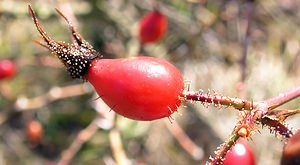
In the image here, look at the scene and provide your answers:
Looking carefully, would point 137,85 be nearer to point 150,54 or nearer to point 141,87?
point 141,87

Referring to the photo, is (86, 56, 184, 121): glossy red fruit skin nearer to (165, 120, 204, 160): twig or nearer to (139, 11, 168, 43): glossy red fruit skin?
(139, 11, 168, 43): glossy red fruit skin

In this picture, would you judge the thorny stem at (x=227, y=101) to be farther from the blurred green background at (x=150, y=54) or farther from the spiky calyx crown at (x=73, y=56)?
the blurred green background at (x=150, y=54)

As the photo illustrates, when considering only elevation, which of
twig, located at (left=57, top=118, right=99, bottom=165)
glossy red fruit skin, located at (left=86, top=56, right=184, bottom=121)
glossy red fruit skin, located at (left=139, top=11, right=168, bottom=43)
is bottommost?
glossy red fruit skin, located at (left=86, top=56, right=184, bottom=121)

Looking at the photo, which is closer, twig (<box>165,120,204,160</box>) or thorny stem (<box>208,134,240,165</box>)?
thorny stem (<box>208,134,240,165</box>)

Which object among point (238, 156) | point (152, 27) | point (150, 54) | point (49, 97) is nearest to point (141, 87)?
point (238, 156)

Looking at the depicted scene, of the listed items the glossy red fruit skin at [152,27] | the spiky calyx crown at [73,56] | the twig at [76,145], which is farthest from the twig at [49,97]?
the spiky calyx crown at [73,56]

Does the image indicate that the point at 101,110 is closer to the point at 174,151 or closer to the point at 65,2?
the point at 65,2

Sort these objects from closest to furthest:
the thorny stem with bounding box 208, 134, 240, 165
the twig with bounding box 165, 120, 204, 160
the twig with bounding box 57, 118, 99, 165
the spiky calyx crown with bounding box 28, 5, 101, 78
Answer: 1. the thorny stem with bounding box 208, 134, 240, 165
2. the spiky calyx crown with bounding box 28, 5, 101, 78
3. the twig with bounding box 57, 118, 99, 165
4. the twig with bounding box 165, 120, 204, 160

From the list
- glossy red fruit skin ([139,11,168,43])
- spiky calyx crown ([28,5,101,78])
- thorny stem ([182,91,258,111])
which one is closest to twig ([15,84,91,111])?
glossy red fruit skin ([139,11,168,43])
